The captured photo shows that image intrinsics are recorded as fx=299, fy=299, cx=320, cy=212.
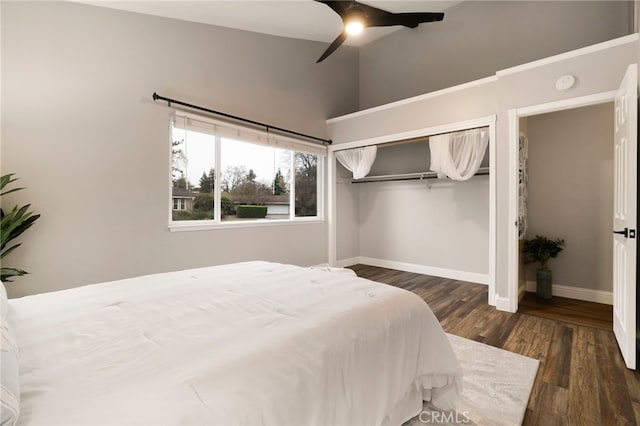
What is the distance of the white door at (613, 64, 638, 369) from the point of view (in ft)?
6.63

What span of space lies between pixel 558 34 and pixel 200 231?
4.94m

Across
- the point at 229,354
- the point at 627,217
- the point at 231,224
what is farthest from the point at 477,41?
the point at 229,354

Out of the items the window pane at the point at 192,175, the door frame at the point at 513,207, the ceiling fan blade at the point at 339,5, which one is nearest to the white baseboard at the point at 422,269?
the door frame at the point at 513,207

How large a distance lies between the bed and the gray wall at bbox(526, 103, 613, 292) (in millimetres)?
3156

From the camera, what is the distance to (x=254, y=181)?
4133 mm

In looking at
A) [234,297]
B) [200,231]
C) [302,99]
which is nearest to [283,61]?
[302,99]

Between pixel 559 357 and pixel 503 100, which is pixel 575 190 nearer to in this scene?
pixel 503 100

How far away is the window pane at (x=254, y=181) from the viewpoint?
381 cm

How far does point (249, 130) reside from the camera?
382 centimetres

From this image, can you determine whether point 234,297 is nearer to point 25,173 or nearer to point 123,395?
point 123,395

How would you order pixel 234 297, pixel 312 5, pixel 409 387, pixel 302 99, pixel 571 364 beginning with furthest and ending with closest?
pixel 302 99, pixel 312 5, pixel 571 364, pixel 234 297, pixel 409 387

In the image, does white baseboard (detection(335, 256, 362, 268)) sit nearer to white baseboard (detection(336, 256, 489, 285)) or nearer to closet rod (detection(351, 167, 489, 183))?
white baseboard (detection(336, 256, 489, 285))

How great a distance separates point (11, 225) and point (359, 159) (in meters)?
3.91

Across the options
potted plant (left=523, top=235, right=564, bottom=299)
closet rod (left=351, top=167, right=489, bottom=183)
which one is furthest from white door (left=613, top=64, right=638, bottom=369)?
closet rod (left=351, top=167, right=489, bottom=183)
